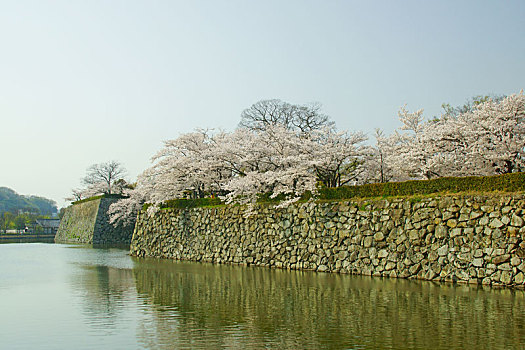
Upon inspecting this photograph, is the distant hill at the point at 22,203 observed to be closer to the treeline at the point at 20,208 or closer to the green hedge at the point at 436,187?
the treeline at the point at 20,208

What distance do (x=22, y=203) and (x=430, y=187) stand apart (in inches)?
4697

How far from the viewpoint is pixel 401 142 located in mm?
19016

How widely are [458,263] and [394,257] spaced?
193 cm

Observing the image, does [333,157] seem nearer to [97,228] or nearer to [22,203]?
[97,228]

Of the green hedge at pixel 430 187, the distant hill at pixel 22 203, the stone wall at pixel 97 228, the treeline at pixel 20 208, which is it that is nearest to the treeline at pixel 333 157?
the green hedge at pixel 430 187

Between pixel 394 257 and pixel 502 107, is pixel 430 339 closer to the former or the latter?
pixel 394 257

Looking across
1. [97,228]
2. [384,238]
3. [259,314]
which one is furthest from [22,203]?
[259,314]

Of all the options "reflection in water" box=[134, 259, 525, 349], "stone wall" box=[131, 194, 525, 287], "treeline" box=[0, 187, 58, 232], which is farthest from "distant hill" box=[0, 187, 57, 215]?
"reflection in water" box=[134, 259, 525, 349]

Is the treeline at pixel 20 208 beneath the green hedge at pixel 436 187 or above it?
above

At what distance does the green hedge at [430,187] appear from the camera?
1220cm

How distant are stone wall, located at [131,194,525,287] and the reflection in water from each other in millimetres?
815

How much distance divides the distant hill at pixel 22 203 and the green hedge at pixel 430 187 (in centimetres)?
9482

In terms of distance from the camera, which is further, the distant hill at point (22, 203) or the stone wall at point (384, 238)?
the distant hill at point (22, 203)

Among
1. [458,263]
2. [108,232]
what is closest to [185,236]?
[458,263]
